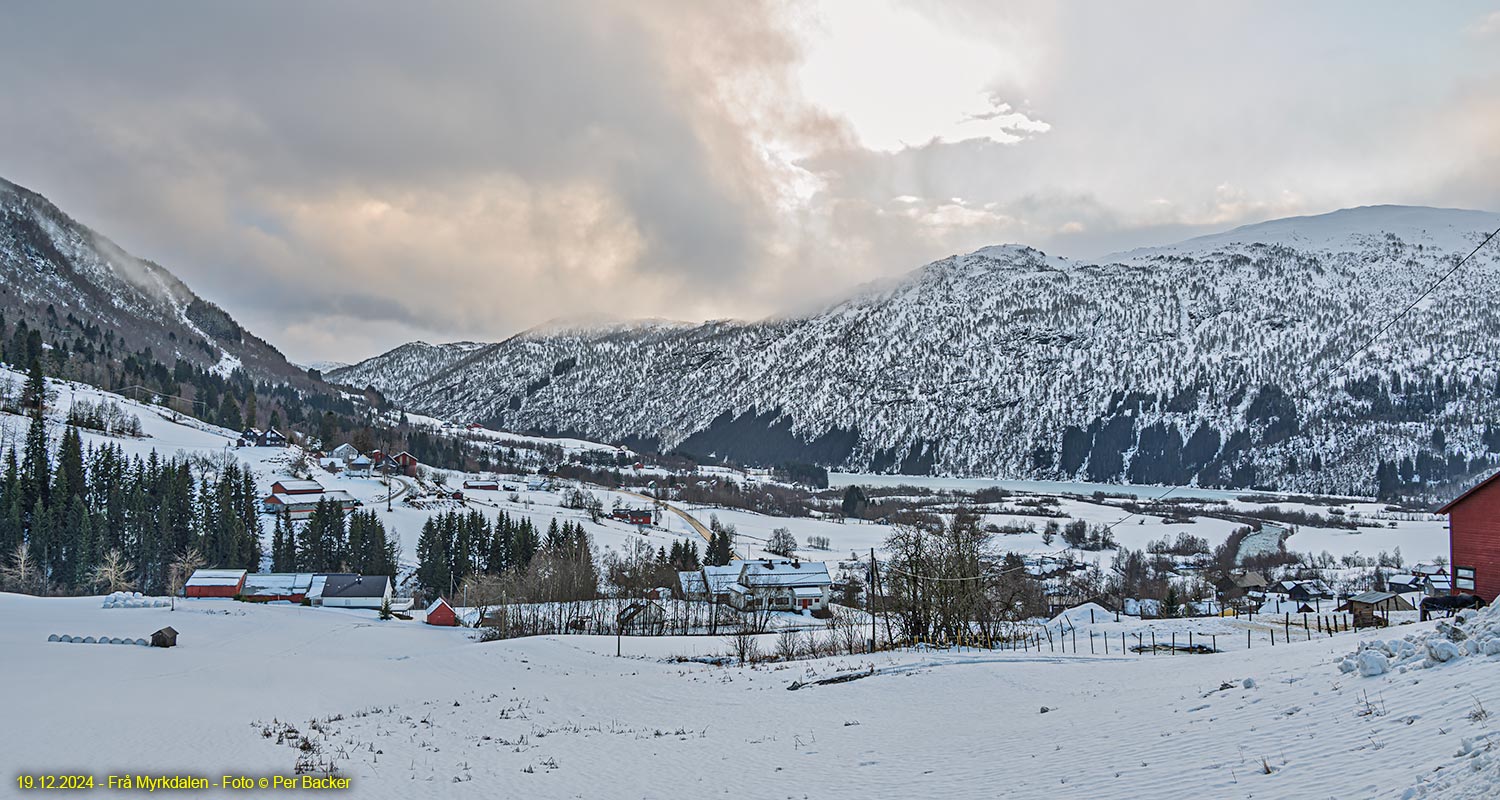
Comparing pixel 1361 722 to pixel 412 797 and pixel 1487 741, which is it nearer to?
pixel 1487 741

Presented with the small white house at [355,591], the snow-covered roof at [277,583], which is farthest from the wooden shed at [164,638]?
the snow-covered roof at [277,583]

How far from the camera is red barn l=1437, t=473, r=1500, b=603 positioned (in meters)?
31.2

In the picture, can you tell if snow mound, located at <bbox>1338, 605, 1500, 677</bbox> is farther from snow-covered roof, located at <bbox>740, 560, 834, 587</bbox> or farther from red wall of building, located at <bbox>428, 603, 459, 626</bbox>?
red wall of building, located at <bbox>428, 603, 459, 626</bbox>

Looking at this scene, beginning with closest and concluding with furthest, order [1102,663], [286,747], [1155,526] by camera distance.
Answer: [286,747], [1102,663], [1155,526]

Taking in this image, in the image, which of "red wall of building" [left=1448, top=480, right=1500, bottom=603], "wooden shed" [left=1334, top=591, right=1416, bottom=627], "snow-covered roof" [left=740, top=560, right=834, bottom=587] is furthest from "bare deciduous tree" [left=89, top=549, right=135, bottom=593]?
"red wall of building" [left=1448, top=480, right=1500, bottom=603]

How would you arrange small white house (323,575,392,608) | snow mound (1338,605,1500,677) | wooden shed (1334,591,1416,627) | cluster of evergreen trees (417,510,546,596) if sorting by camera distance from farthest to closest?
cluster of evergreen trees (417,510,546,596) < small white house (323,575,392,608) < wooden shed (1334,591,1416,627) < snow mound (1338,605,1500,677)

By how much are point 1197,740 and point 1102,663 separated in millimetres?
14304

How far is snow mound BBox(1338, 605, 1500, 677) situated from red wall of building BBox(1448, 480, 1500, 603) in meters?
20.1

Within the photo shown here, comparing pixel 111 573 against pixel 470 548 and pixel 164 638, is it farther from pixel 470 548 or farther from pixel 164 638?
pixel 164 638

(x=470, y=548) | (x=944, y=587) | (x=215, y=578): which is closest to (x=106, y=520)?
(x=215, y=578)

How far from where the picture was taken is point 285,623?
63625 millimetres

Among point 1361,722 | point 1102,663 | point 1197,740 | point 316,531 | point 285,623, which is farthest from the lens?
point 316,531

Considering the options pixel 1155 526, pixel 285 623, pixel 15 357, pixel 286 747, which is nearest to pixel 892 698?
pixel 286 747

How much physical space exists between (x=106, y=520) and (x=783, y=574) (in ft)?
251
